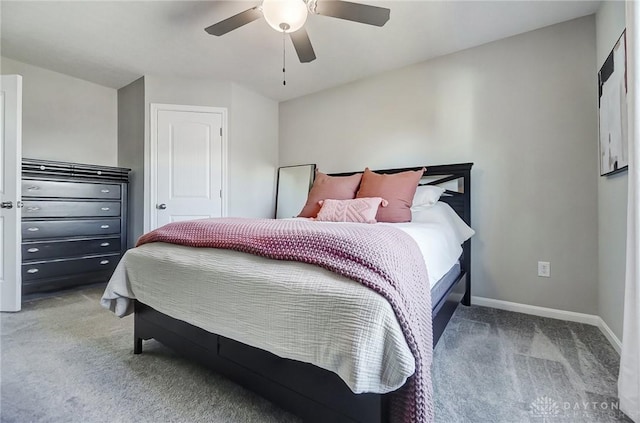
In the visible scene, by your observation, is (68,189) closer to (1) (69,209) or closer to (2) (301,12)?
(1) (69,209)

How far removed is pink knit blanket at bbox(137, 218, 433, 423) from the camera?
0.88 meters

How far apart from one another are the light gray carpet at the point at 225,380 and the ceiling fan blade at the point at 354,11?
2.00 meters

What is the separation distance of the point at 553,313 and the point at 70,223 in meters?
4.45

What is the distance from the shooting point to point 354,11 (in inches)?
67.3

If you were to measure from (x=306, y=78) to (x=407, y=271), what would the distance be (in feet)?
9.50

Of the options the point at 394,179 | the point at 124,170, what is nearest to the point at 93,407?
the point at 394,179

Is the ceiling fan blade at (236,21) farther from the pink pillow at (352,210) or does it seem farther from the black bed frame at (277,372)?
the black bed frame at (277,372)

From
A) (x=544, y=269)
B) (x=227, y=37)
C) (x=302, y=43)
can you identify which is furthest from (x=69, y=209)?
(x=544, y=269)

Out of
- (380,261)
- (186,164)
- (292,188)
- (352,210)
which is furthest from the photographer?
Answer: (292,188)

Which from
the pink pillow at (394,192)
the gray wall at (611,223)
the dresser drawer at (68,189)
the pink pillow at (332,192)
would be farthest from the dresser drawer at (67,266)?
the gray wall at (611,223)

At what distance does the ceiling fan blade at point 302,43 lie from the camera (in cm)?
191

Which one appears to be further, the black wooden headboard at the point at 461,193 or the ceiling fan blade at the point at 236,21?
the black wooden headboard at the point at 461,193

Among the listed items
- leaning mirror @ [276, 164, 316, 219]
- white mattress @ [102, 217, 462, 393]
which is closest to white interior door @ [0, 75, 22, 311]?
white mattress @ [102, 217, 462, 393]

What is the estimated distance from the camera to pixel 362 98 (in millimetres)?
3307
